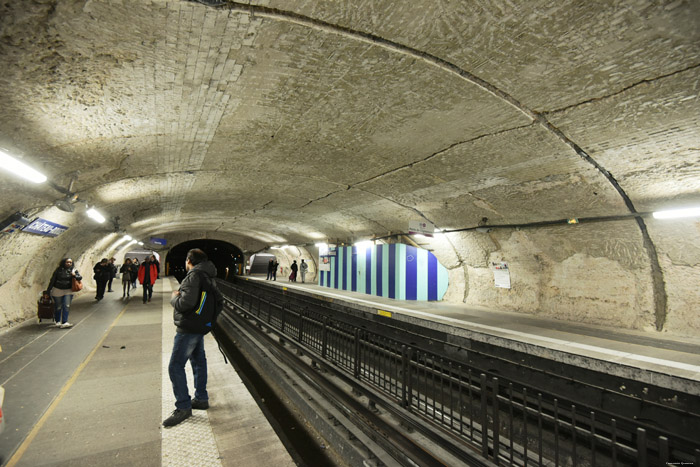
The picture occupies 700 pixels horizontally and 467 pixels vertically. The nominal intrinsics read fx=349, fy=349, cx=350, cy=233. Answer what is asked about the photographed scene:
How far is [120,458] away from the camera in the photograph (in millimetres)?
3012

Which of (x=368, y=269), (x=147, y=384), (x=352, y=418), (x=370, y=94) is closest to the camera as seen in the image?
(x=370, y=94)

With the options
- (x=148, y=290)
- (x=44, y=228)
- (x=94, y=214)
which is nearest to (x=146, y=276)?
(x=148, y=290)

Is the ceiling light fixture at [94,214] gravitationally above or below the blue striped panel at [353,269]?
above

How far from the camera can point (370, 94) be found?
371 cm

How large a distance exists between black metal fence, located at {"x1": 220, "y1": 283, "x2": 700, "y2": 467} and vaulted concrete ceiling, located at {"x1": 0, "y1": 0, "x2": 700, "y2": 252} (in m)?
2.75

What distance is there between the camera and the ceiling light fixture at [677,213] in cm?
486

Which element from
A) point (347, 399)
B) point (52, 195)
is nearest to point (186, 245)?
point (52, 195)

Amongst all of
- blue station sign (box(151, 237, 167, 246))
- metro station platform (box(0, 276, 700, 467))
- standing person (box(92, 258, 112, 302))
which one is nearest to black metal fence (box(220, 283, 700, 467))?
metro station platform (box(0, 276, 700, 467))

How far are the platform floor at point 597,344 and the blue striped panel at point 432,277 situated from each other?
3.48 metres

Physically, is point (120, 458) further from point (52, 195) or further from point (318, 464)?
point (52, 195)

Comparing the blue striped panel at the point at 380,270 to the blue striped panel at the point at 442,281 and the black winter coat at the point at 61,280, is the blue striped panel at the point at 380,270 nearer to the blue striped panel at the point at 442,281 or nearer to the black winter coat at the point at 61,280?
the blue striped panel at the point at 442,281

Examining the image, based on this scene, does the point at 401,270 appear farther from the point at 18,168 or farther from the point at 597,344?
the point at 18,168

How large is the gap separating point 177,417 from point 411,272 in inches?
377

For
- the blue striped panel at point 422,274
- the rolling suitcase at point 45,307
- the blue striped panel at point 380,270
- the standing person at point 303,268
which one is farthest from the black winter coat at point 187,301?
the standing person at point 303,268
